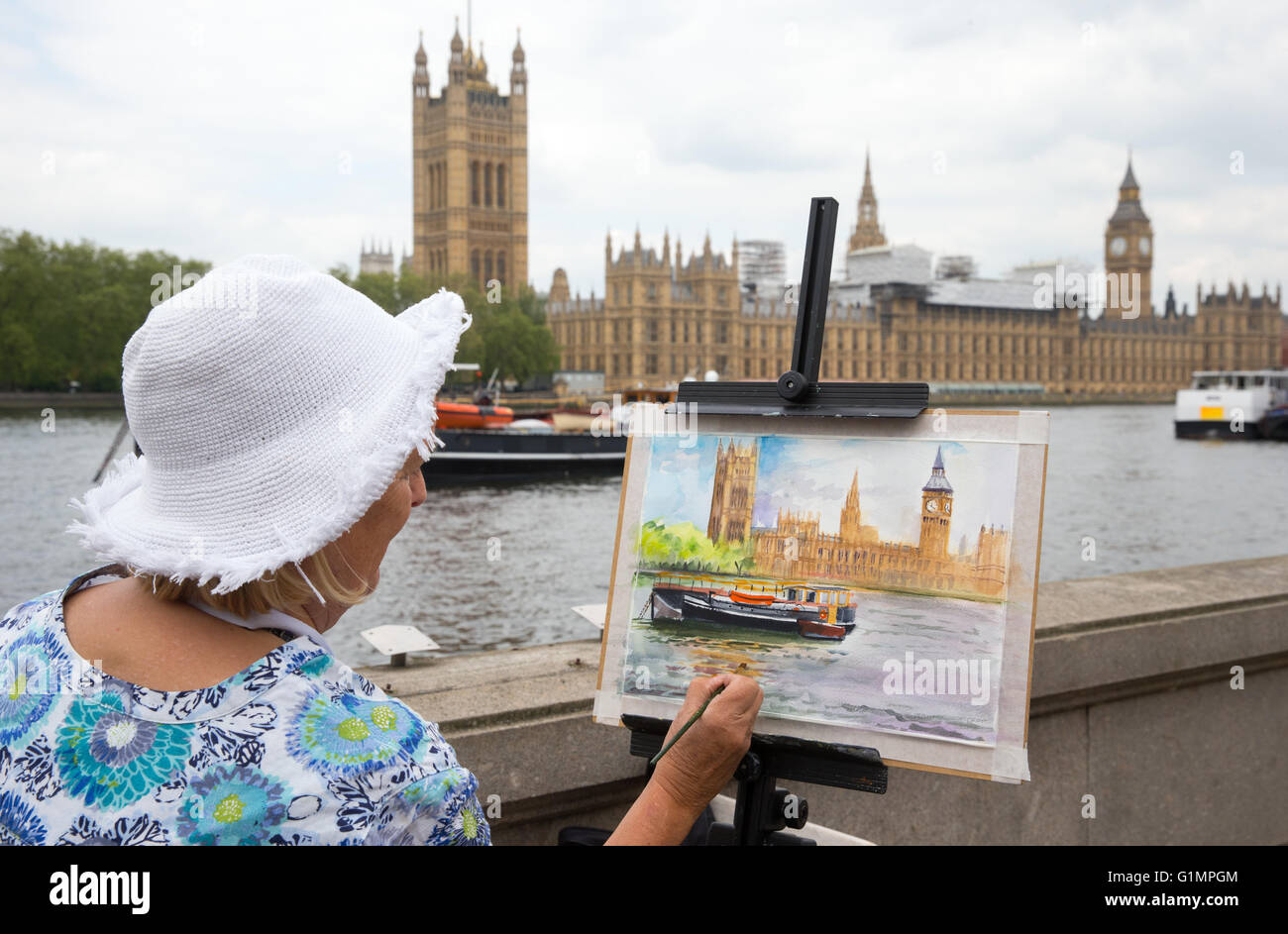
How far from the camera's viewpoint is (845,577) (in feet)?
4.69

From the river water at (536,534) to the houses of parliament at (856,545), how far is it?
4.73 feet

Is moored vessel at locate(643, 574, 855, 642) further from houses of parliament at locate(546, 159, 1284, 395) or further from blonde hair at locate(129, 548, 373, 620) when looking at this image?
houses of parliament at locate(546, 159, 1284, 395)

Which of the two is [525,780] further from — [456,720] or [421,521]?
[421,521]

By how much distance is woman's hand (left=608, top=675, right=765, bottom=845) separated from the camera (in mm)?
1128

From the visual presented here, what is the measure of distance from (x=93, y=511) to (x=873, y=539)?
0.84 metres

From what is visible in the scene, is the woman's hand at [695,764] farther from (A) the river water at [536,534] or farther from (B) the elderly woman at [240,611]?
(A) the river water at [536,534]

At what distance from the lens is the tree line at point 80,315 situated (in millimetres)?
39500

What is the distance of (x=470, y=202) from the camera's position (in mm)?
70500

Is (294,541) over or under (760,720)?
over

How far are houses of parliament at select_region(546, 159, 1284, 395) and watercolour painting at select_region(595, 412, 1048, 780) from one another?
176ft

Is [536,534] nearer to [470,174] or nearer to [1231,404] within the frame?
[1231,404]

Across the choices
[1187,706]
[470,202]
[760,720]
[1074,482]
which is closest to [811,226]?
[760,720]

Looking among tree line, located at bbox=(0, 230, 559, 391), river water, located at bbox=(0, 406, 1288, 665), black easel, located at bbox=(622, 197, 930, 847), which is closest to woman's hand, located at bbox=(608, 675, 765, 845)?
black easel, located at bbox=(622, 197, 930, 847)

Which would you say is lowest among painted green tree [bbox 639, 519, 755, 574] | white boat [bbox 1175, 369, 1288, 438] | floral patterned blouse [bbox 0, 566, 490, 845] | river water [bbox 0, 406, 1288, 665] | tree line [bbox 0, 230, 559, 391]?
river water [bbox 0, 406, 1288, 665]
